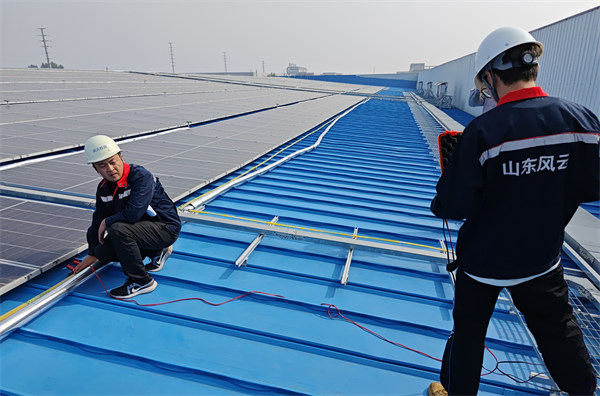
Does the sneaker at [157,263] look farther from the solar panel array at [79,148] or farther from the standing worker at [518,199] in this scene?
the standing worker at [518,199]

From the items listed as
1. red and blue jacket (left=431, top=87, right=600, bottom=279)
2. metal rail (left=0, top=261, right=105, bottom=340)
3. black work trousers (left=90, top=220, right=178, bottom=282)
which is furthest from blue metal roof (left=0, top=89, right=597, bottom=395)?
red and blue jacket (left=431, top=87, right=600, bottom=279)

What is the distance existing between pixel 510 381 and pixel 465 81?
2841 centimetres

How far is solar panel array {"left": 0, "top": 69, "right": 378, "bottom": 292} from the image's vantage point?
12.5 feet

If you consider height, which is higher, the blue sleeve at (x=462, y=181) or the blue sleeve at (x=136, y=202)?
the blue sleeve at (x=462, y=181)

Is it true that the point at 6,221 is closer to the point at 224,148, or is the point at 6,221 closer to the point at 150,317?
the point at 150,317

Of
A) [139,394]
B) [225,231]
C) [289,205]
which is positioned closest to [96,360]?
[139,394]

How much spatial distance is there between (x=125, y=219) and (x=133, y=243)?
256mm

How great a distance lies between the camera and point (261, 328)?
315 cm

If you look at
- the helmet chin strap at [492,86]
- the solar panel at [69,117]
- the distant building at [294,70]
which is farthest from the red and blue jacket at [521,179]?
the distant building at [294,70]

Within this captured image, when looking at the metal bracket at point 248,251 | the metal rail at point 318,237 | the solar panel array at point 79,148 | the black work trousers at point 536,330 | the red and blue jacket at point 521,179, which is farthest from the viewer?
the metal rail at point 318,237

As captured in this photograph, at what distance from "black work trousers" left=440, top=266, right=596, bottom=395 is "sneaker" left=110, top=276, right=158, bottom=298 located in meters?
2.78

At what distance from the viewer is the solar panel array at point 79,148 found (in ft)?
12.5

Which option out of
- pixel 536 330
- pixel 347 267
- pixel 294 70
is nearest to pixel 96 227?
pixel 347 267

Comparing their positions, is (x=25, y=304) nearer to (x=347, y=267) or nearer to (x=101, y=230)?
(x=101, y=230)
